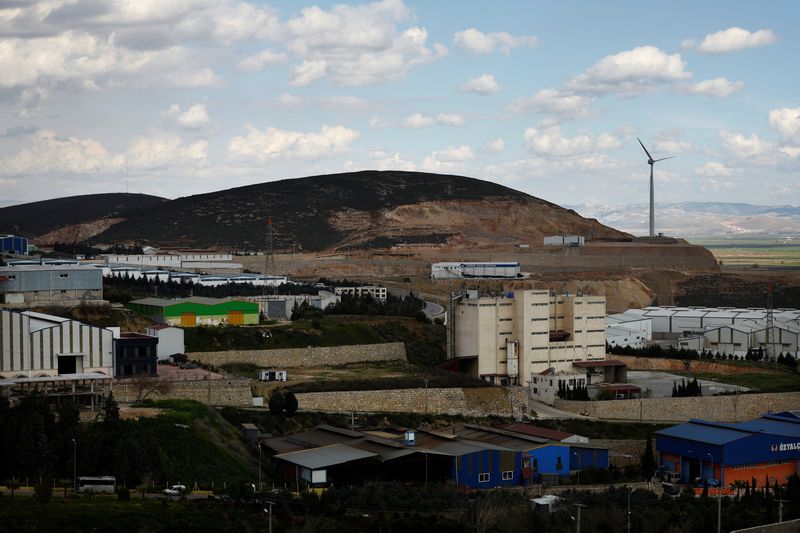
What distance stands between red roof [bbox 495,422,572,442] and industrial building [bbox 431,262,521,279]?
203 feet

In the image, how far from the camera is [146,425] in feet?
130

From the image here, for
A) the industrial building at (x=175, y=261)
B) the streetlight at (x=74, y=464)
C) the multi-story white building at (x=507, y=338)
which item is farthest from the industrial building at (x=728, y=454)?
the industrial building at (x=175, y=261)

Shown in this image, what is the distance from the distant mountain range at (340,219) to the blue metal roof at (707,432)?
311 ft

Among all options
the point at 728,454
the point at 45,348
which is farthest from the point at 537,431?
the point at 45,348

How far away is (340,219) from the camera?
159625 millimetres

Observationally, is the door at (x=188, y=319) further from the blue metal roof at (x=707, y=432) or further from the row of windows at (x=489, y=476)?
the blue metal roof at (x=707, y=432)

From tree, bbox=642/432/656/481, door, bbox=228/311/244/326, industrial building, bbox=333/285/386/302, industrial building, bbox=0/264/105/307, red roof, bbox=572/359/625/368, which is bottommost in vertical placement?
tree, bbox=642/432/656/481

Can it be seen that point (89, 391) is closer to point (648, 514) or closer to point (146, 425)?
point (146, 425)

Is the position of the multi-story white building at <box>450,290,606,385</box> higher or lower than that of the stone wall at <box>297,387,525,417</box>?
higher

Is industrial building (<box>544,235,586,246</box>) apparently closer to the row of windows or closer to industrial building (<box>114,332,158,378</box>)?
industrial building (<box>114,332,158,378</box>)

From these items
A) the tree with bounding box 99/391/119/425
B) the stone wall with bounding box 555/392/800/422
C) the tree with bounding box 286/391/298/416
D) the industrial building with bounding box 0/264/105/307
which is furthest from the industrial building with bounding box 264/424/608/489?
the industrial building with bounding box 0/264/105/307

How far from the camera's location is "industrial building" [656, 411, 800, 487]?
1812 inches

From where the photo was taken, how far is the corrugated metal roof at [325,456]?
39.5 metres

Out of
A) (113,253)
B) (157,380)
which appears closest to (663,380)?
(157,380)
